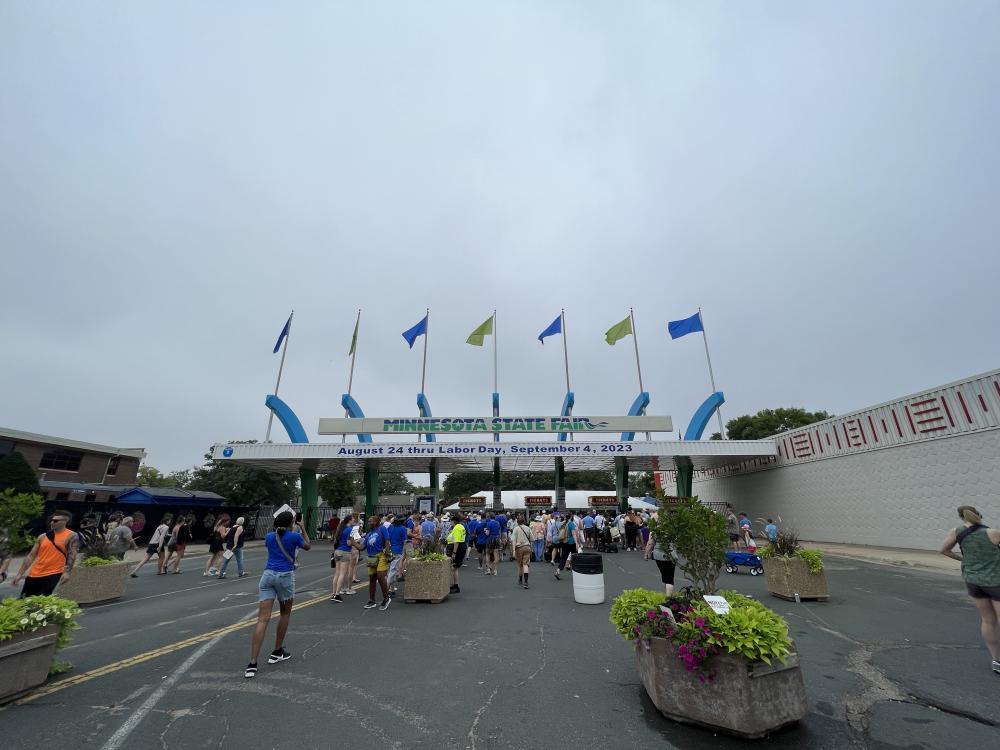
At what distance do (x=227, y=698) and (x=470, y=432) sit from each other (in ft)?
74.9

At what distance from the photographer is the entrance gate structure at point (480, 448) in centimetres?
2461

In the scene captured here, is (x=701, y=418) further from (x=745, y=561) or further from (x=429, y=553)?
(x=429, y=553)

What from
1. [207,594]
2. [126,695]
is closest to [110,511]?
[207,594]

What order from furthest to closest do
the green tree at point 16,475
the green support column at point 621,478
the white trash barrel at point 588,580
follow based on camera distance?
the green support column at point 621,478 → the green tree at point 16,475 → the white trash barrel at point 588,580

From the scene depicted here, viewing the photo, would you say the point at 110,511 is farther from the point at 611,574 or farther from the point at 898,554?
the point at 898,554

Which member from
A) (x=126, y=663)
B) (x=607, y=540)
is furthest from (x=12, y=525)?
(x=607, y=540)

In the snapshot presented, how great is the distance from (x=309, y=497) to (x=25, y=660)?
84.7 feet

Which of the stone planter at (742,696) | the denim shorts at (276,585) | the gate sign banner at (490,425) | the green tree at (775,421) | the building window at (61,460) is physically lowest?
the stone planter at (742,696)

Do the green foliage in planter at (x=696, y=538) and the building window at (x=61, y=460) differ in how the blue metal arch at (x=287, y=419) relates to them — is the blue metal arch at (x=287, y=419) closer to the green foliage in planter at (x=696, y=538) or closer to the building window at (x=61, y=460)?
the building window at (x=61, y=460)

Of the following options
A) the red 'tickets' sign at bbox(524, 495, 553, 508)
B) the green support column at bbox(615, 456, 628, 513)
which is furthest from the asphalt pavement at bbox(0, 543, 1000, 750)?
the red 'tickets' sign at bbox(524, 495, 553, 508)

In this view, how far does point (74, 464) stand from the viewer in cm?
3503

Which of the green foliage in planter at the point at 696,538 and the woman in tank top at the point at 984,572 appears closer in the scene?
the green foliage in planter at the point at 696,538

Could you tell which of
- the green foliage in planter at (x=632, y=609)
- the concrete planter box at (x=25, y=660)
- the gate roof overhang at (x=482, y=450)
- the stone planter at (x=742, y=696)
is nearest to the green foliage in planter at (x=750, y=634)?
the stone planter at (x=742, y=696)

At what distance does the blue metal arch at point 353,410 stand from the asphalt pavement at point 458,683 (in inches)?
738
